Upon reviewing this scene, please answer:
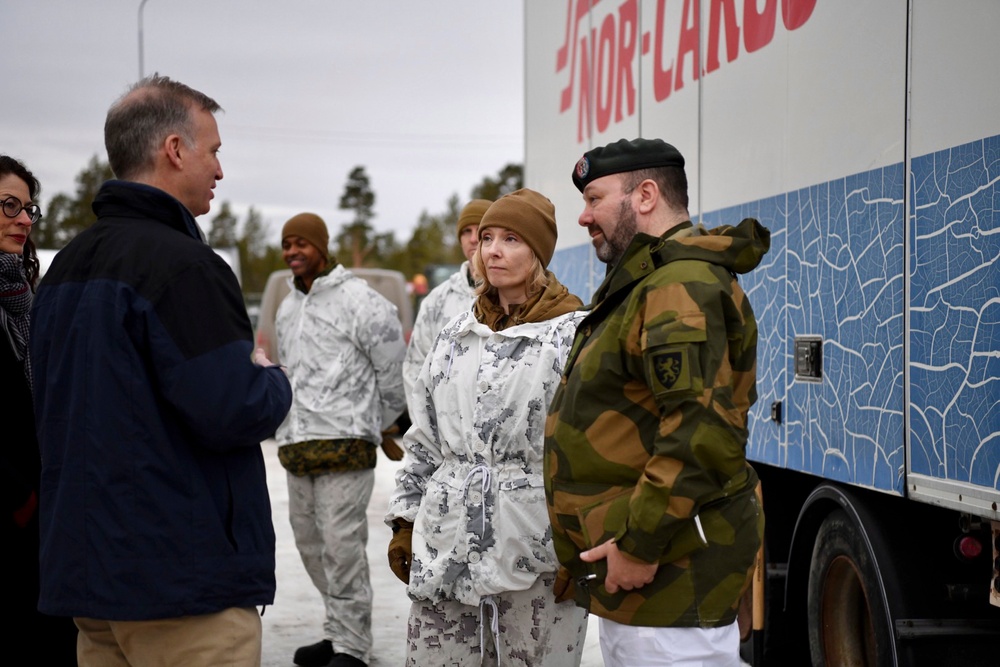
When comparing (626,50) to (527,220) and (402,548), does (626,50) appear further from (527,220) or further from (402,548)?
(402,548)

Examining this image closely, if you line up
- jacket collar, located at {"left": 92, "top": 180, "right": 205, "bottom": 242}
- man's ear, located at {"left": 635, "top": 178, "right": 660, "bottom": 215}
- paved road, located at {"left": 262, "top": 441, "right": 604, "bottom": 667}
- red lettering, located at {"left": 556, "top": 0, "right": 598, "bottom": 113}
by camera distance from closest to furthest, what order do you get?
jacket collar, located at {"left": 92, "top": 180, "right": 205, "bottom": 242} → man's ear, located at {"left": 635, "top": 178, "right": 660, "bottom": 215} → paved road, located at {"left": 262, "top": 441, "right": 604, "bottom": 667} → red lettering, located at {"left": 556, "top": 0, "right": 598, "bottom": 113}

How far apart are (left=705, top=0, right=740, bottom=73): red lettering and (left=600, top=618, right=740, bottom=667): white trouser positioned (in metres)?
2.88

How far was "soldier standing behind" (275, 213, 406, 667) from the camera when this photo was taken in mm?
6168

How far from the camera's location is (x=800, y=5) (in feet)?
14.5

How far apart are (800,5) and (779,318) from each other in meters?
1.17

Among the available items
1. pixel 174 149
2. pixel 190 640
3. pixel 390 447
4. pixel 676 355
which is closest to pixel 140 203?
pixel 174 149

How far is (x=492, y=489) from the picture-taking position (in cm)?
362

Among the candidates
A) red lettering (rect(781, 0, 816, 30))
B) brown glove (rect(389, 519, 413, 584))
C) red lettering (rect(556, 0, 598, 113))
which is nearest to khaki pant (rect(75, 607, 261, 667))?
brown glove (rect(389, 519, 413, 584))

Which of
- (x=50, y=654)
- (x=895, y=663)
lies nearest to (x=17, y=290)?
(x=50, y=654)

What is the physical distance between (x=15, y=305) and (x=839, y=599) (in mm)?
3112

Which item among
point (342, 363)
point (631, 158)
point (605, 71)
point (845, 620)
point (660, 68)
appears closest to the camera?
point (631, 158)

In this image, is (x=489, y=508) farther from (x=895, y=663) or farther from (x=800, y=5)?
(x=800, y=5)

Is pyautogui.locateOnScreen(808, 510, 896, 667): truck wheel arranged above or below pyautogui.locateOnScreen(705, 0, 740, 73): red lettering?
below

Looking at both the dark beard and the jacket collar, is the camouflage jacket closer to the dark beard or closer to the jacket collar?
the dark beard
